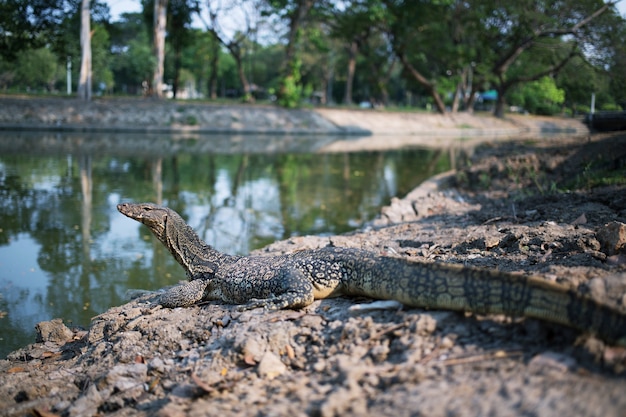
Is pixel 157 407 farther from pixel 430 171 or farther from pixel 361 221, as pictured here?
pixel 430 171

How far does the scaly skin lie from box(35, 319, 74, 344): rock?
1.13 m

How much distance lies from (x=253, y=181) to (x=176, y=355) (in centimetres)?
1351

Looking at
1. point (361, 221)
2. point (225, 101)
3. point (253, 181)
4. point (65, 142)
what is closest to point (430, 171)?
point (253, 181)

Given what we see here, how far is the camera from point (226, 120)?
40406 millimetres

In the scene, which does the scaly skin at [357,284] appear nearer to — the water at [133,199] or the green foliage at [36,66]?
the water at [133,199]

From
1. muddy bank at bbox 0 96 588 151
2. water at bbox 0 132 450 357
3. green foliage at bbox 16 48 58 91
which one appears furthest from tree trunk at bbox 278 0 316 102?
green foliage at bbox 16 48 58 91

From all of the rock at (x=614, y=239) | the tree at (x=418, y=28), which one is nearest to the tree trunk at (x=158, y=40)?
the tree at (x=418, y=28)

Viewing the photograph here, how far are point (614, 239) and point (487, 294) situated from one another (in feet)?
7.38

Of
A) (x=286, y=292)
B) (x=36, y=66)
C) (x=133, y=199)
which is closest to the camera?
(x=286, y=292)

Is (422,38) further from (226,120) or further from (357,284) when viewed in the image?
(357,284)

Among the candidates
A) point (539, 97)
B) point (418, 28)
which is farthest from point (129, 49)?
point (539, 97)

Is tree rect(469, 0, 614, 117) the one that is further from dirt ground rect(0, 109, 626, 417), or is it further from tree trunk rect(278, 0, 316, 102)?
dirt ground rect(0, 109, 626, 417)

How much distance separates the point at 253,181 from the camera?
1794 centimetres

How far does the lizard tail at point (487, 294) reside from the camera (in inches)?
126
